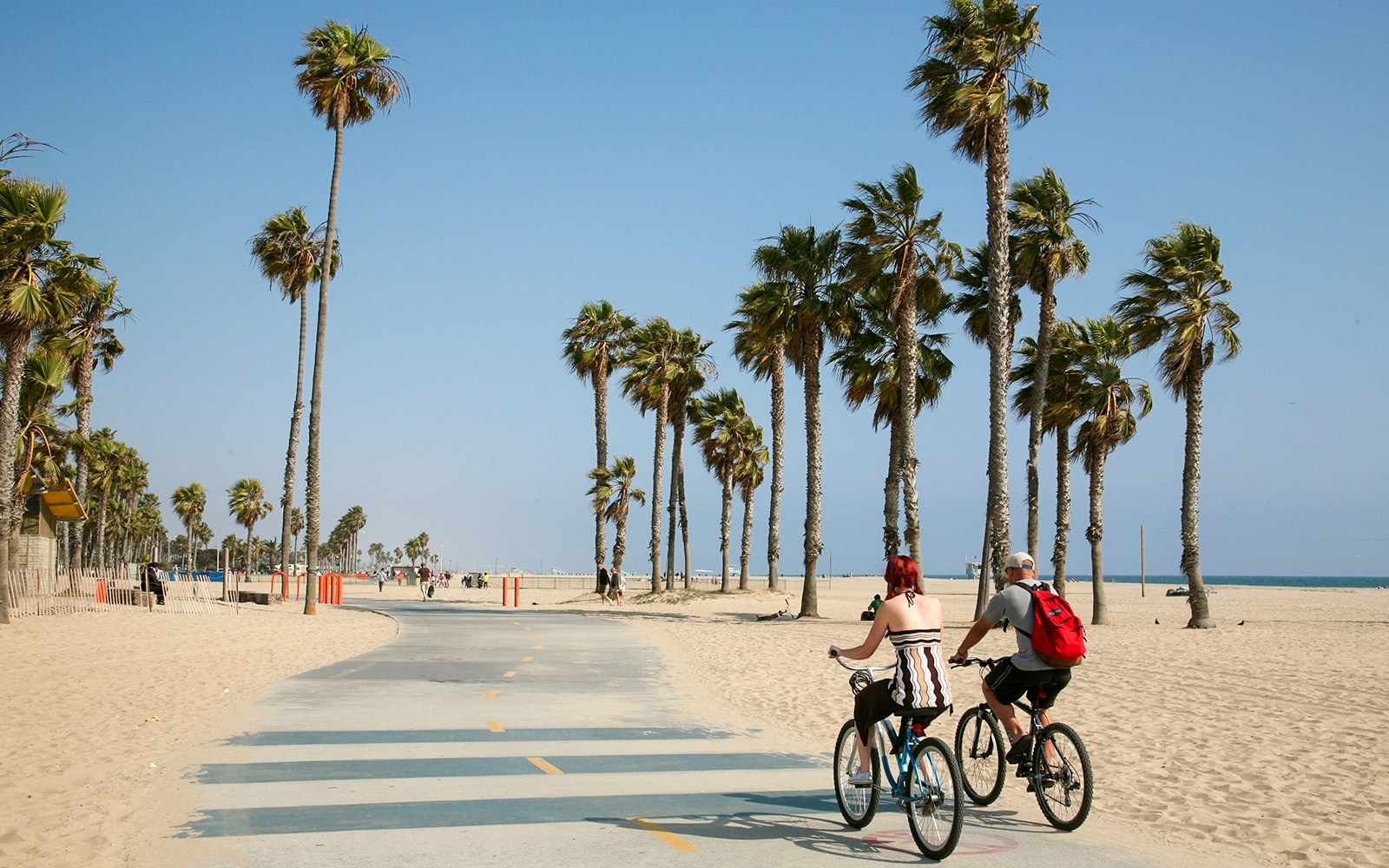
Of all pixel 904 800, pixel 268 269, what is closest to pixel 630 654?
pixel 904 800

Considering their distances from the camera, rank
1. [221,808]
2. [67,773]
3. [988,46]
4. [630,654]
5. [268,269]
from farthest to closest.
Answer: [268,269] → [988,46] → [630,654] → [67,773] → [221,808]

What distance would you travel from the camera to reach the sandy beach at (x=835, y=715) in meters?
7.60

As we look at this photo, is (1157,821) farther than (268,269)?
No

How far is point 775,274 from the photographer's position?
34438mm

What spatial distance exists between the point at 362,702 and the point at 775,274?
2362 cm

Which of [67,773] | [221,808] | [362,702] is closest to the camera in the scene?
[221,808]

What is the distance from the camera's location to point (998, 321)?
27.5 meters

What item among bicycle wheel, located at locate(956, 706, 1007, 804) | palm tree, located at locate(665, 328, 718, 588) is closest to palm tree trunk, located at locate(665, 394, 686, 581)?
palm tree, located at locate(665, 328, 718, 588)

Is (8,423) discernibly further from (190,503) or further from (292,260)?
(190,503)

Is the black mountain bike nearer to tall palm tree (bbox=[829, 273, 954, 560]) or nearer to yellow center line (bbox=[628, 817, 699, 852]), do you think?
yellow center line (bbox=[628, 817, 699, 852])

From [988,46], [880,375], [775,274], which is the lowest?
[880,375]

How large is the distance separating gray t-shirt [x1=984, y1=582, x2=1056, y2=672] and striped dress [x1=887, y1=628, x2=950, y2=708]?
0.57 metres

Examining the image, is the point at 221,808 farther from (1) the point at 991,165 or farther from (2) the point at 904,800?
(1) the point at 991,165

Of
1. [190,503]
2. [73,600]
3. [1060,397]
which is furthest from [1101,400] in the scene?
[190,503]
